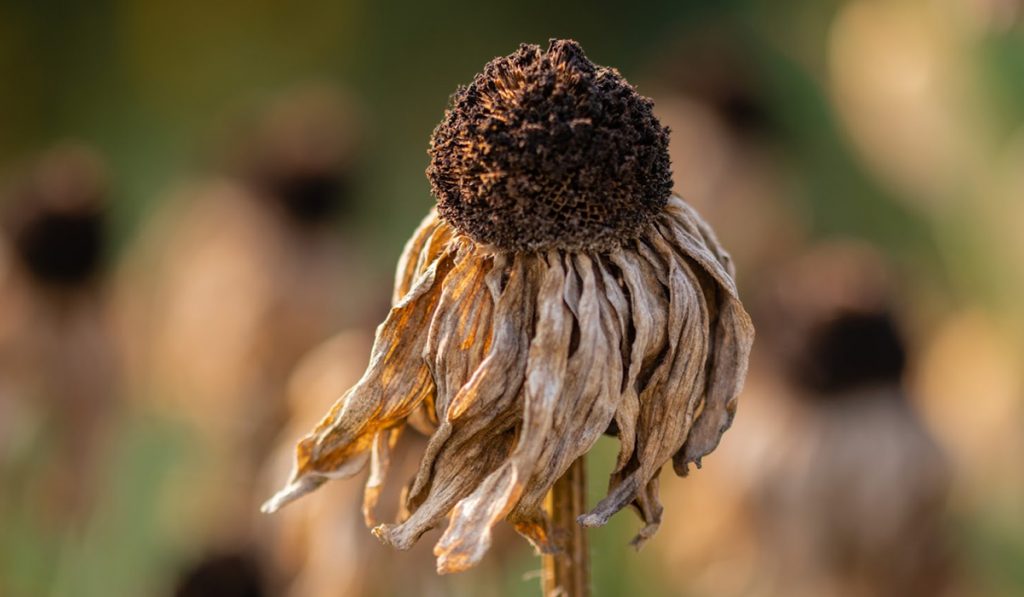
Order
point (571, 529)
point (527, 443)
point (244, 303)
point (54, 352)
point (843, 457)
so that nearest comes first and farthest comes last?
point (527, 443) < point (571, 529) < point (843, 457) < point (54, 352) < point (244, 303)

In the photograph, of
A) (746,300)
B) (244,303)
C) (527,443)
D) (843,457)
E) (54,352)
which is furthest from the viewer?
(746,300)

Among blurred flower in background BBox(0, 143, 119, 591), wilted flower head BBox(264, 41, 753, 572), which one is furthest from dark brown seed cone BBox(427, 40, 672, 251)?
blurred flower in background BBox(0, 143, 119, 591)

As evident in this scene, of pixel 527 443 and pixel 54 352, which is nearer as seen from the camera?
pixel 527 443

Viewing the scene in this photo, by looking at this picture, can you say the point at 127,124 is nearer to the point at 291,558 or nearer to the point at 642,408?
the point at 291,558

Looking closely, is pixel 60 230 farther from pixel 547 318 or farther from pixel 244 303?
pixel 547 318

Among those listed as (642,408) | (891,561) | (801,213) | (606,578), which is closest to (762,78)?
(801,213)

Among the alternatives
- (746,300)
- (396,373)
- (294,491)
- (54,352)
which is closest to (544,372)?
(396,373)

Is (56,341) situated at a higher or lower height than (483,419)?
lower

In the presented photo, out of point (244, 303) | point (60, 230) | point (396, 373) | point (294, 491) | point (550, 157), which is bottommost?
point (244, 303)
